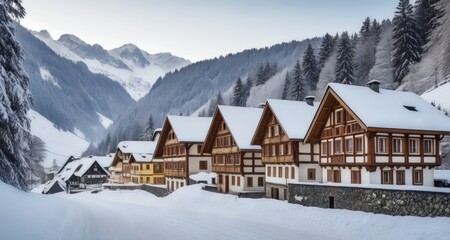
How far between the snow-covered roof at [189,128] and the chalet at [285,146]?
15290mm

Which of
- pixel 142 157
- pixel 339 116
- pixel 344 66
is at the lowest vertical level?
pixel 142 157

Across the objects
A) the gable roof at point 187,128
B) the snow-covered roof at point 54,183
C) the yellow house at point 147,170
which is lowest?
the snow-covered roof at point 54,183

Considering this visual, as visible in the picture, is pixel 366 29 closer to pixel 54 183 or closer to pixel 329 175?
pixel 329 175

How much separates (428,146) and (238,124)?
870 inches

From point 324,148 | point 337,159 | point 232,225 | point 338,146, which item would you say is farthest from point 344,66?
point 232,225

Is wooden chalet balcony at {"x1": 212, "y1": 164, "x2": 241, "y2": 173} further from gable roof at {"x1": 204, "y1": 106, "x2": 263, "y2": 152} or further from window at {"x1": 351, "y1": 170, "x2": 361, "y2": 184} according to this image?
window at {"x1": 351, "y1": 170, "x2": 361, "y2": 184}

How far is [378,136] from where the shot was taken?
3259cm

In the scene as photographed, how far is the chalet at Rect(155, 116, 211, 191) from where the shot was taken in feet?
194

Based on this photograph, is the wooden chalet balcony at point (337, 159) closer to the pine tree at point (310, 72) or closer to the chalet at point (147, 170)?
the chalet at point (147, 170)

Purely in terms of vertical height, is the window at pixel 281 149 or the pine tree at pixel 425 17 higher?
the pine tree at pixel 425 17

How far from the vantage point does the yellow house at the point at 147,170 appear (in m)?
79.9

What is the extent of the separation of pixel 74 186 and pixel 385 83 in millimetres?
81565

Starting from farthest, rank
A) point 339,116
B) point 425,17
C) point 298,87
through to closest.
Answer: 1. point 298,87
2. point 425,17
3. point 339,116

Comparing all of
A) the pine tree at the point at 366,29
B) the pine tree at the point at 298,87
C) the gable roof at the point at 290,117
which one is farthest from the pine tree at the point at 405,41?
the gable roof at the point at 290,117
